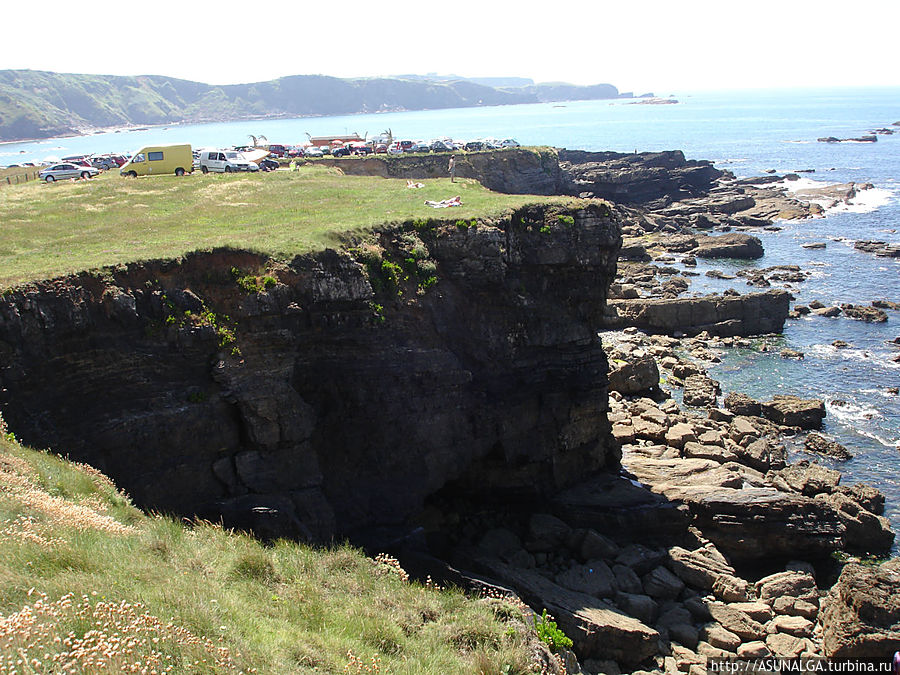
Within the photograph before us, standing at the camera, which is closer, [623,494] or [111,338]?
[111,338]

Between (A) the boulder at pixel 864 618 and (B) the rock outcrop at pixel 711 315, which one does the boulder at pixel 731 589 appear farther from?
(B) the rock outcrop at pixel 711 315

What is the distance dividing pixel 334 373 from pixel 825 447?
81.5 feet

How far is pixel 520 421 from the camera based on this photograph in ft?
92.2

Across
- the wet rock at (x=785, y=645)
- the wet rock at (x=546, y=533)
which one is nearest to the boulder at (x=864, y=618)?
the wet rock at (x=785, y=645)

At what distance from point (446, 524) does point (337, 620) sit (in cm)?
1446

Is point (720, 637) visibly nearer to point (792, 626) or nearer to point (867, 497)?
point (792, 626)

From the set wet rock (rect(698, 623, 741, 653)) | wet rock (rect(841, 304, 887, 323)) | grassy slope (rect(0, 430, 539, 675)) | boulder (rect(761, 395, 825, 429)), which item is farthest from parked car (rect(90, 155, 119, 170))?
wet rock (rect(841, 304, 887, 323))

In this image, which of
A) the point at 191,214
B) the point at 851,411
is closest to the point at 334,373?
the point at 191,214

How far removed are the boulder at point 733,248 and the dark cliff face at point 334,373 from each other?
46734 millimetres

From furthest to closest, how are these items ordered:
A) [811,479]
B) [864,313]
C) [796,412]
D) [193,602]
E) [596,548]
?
1. [864,313]
2. [796,412]
3. [811,479]
4. [596,548]
5. [193,602]

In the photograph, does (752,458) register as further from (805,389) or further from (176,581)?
(176,581)

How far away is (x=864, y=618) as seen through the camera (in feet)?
65.9

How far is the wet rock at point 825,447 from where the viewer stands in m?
32.9

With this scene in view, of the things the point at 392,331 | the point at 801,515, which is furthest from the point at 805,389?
the point at 392,331
